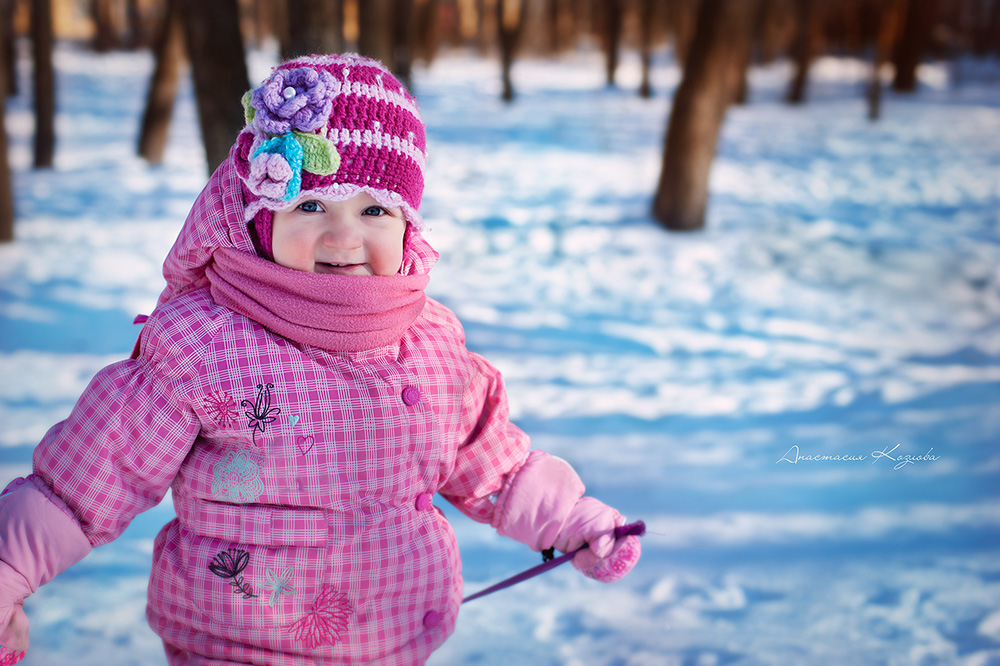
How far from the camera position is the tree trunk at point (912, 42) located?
13750 mm

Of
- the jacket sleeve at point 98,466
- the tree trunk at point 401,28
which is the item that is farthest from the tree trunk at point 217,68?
the tree trunk at point 401,28

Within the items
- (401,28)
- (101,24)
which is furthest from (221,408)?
(101,24)

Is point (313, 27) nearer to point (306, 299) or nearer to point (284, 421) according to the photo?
point (306, 299)

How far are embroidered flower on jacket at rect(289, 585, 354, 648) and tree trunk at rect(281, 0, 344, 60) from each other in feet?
8.38

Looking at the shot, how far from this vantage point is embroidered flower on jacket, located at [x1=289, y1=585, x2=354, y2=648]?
4.70ft

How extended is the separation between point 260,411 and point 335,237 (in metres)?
0.32

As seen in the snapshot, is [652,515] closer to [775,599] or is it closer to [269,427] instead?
[775,599]

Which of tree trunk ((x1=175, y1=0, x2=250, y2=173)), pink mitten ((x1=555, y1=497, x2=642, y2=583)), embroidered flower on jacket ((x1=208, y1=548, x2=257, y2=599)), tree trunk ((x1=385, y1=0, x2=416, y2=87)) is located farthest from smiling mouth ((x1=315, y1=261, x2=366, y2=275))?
tree trunk ((x1=385, y1=0, x2=416, y2=87))

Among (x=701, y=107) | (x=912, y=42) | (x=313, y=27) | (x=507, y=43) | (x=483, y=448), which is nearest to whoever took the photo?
(x=483, y=448)

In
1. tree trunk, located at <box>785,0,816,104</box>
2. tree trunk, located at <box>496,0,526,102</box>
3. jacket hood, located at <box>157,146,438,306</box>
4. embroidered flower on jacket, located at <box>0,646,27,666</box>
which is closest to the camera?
embroidered flower on jacket, located at <box>0,646,27,666</box>

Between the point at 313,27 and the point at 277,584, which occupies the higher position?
the point at 313,27

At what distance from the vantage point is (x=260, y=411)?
54.9 inches

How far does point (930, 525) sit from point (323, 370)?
245cm

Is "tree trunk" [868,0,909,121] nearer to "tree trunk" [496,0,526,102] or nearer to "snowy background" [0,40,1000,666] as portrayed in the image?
"snowy background" [0,40,1000,666]
